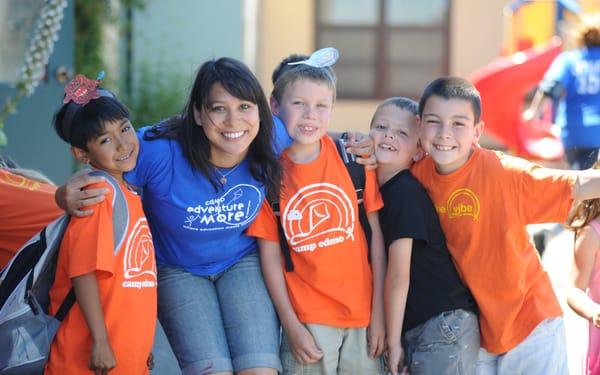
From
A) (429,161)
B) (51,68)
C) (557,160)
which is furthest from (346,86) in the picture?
(429,161)

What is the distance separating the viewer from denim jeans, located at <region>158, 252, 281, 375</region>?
11.1 ft

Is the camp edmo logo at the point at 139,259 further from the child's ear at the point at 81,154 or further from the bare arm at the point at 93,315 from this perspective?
the child's ear at the point at 81,154

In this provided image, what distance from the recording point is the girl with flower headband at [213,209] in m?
3.42

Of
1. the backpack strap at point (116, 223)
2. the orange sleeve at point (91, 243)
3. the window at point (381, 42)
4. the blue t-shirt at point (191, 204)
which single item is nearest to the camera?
the orange sleeve at point (91, 243)

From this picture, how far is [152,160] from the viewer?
3.42 meters

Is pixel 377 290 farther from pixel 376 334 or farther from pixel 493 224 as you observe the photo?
pixel 493 224

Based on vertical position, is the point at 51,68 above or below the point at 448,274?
above

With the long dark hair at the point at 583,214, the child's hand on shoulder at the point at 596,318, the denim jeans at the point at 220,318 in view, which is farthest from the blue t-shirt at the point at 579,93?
the denim jeans at the point at 220,318

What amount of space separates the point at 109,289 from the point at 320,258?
0.81 meters

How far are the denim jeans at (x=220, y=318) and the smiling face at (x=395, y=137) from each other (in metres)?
0.68

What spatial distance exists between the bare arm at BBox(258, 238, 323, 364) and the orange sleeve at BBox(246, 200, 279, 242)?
30 millimetres

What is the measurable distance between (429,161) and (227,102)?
87 cm

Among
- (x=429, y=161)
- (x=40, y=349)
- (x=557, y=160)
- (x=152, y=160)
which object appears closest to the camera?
(x=40, y=349)

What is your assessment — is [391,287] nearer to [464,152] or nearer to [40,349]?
[464,152]
